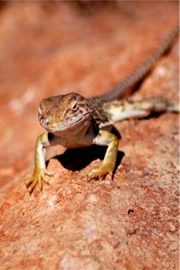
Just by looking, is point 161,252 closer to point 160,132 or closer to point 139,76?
point 160,132

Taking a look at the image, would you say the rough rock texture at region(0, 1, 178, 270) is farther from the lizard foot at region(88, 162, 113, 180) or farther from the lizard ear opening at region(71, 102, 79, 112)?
the lizard ear opening at region(71, 102, 79, 112)

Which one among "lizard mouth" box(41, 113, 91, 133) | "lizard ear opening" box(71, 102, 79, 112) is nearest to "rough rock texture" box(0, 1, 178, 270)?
"lizard mouth" box(41, 113, 91, 133)

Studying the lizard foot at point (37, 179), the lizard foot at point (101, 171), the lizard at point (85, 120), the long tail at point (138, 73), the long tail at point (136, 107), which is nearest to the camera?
the lizard at point (85, 120)

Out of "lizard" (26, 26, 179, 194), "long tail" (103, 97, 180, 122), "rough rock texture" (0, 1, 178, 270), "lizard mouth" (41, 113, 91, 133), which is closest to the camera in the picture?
"rough rock texture" (0, 1, 178, 270)

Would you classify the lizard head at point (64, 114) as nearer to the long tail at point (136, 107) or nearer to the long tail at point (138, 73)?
the long tail at point (136, 107)

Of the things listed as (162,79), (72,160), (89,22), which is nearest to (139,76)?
(162,79)

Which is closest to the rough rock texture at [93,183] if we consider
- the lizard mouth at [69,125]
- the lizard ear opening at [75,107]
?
the lizard mouth at [69,125]
